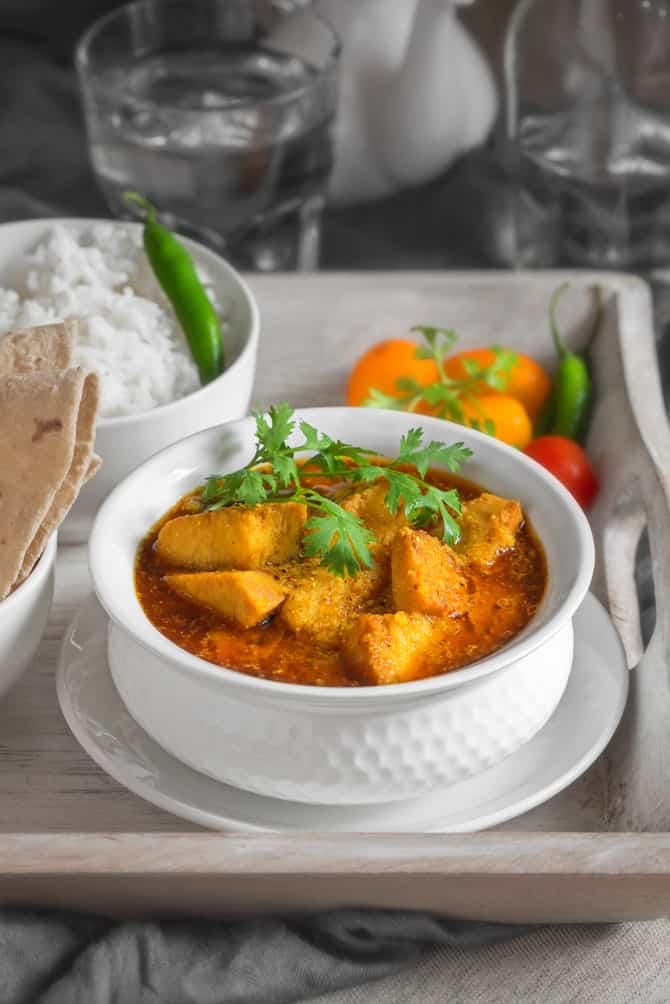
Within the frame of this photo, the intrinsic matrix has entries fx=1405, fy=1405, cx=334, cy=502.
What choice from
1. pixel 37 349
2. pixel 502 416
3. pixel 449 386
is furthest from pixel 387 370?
pixel 37 349

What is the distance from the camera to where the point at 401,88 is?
3449 millimetres

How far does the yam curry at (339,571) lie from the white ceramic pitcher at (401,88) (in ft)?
6.04

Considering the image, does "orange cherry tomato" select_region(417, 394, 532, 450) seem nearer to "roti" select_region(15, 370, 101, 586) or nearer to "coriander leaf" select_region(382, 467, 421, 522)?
"coriander leaf" select_region(382, 467, 421, 522)

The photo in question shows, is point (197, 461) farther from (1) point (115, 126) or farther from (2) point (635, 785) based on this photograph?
(1) point (115, 126)

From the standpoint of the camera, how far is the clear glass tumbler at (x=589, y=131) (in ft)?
10.9

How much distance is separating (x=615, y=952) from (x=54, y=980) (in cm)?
68

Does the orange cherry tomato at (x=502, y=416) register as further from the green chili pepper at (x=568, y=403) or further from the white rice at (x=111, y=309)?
the white rice at (x=111, y=309)

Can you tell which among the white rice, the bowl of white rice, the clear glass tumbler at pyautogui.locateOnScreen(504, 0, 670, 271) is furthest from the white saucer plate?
the clear glass tumbler at pyautogui.locateOnScreen(504, 0, 670, 271)

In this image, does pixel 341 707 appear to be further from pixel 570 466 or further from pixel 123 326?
pixel 123 326

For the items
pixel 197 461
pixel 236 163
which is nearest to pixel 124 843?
pixel 197 461

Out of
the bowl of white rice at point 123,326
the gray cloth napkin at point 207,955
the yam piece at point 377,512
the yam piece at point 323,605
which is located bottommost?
the gray cloth napkin at point 207,955

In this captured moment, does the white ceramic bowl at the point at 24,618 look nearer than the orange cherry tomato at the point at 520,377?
Yes

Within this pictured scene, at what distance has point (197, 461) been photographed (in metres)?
1.90

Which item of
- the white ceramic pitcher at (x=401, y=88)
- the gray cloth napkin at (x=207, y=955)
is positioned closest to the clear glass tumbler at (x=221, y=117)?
the white ceramic pitcher at (x=401, y=88)
